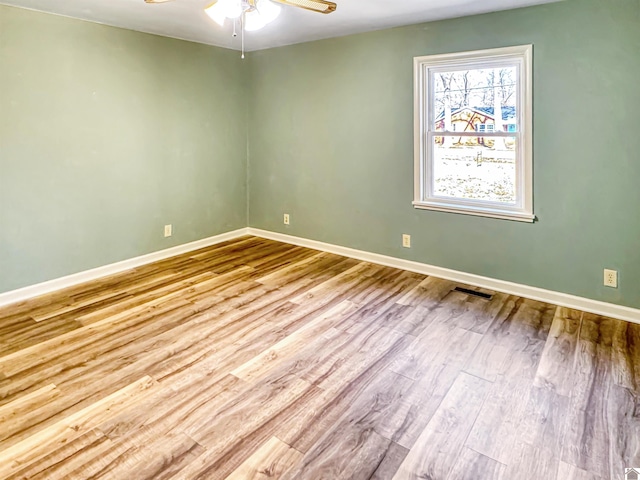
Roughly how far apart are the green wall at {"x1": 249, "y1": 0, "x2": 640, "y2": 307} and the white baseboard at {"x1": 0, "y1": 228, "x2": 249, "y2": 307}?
0.78 m

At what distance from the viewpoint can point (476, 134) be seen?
3.67 metres

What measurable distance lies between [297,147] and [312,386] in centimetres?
321

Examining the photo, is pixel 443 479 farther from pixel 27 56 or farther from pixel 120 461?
pixel 27 56

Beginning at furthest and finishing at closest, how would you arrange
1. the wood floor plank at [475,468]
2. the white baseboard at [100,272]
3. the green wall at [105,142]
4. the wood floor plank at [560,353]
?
the white baseboard at [100,272] < the green wall at [105,142] < the wood floor plank at [560,353] < the wood floor plank at [475,468]

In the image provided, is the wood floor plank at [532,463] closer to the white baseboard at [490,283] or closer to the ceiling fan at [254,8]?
the white baseboard at [490,283]

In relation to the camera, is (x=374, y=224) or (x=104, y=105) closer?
(x=104, y=105)

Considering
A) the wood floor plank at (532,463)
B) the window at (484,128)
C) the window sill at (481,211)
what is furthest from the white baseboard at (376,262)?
the wood floor plank at (532,463)

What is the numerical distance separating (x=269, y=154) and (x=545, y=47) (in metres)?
3.11

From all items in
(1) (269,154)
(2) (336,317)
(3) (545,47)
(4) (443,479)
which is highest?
(3) (545,47)

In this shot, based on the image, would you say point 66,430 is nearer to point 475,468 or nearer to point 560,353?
point 475,468

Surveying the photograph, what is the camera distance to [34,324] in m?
3.06

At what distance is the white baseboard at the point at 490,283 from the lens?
316cm

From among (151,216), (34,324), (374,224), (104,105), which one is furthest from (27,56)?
(374,224)

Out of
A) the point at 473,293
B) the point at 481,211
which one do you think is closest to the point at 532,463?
the point at 473,293
